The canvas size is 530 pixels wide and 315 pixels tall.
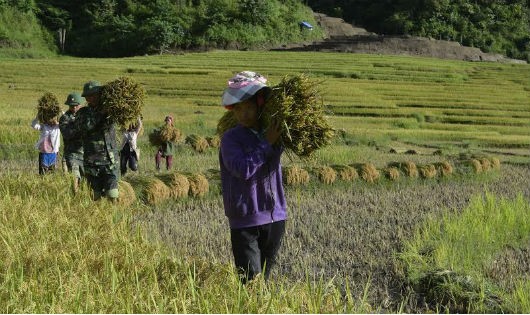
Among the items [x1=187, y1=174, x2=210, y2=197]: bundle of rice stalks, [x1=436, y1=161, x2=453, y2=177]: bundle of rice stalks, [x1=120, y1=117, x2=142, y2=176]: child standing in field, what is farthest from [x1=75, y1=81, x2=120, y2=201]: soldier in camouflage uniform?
[x1=436, y1=161, x2=453, y2=177]: bundle of rice stalks

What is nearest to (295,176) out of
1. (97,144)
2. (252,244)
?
(97,144)

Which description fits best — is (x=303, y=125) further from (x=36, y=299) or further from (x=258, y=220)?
(x=36, y=299)

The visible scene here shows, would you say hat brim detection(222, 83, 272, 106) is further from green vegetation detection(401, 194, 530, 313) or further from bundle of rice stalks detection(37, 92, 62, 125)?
bundle of rice stalks detection(37, 92, 62, 125)

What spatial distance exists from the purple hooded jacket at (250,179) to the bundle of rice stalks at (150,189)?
3.42m

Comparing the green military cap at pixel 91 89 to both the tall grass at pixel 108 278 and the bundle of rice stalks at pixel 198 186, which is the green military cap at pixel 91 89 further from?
the bundle of rice stalks at pixel 198 186

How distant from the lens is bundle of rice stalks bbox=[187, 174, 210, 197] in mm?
6918

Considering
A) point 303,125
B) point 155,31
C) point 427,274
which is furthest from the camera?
point 155,31

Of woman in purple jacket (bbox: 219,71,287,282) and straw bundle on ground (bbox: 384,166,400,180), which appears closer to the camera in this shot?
woman in purple jacket (bbox: 219,71,287,282)

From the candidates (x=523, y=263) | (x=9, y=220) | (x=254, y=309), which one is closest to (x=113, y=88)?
(x=9, y=220)

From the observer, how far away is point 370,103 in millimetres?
23484

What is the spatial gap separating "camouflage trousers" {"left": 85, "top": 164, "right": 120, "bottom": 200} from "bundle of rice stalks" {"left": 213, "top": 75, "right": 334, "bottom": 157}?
2261 millimetres

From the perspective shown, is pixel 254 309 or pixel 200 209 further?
pixel 200 209

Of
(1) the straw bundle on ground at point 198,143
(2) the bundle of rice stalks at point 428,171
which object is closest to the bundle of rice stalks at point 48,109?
(2) the bundle of rice stalks at point 428,171

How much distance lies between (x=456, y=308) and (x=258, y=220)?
1.42 meters
